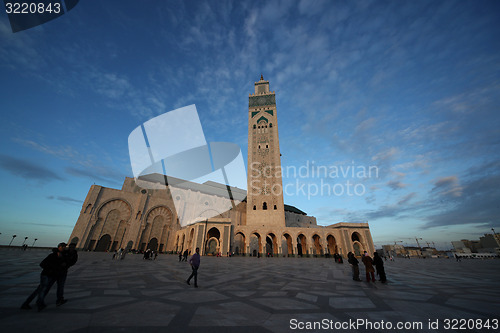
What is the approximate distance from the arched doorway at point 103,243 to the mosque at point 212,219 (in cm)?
12

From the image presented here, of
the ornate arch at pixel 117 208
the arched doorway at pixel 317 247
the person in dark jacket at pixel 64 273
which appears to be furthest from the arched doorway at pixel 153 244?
the person in dark jacket at pixel 64 273

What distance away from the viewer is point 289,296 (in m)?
4.21

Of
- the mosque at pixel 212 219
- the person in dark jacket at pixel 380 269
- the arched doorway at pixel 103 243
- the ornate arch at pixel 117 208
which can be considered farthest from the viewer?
the ornate arch at pixel 117 208

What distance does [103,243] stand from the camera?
26.8 meters

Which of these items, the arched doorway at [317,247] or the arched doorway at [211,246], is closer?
the arched doorway at [317,247]

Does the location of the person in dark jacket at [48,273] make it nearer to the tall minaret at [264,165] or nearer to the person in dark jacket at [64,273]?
the person in dark jacket at [64,273]

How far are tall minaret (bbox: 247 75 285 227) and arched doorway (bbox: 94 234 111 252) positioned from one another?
2078 cm

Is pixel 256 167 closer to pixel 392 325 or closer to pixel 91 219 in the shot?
pixel 91 219

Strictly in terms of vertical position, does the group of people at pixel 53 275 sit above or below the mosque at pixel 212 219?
below

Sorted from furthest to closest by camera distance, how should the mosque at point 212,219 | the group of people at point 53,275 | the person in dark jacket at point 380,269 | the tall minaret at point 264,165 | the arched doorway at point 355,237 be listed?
the tall minaret at point 264,165
the arched doorway at point 355,237
the mosque at point 212,219
the person in dark jacket at point 380,269
the group of people at point 53,275

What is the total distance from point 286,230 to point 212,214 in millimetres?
16317

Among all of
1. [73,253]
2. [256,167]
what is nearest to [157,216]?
[256,167]

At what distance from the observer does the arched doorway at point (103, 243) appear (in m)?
26.4

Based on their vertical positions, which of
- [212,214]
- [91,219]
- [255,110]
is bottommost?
[91,219]
